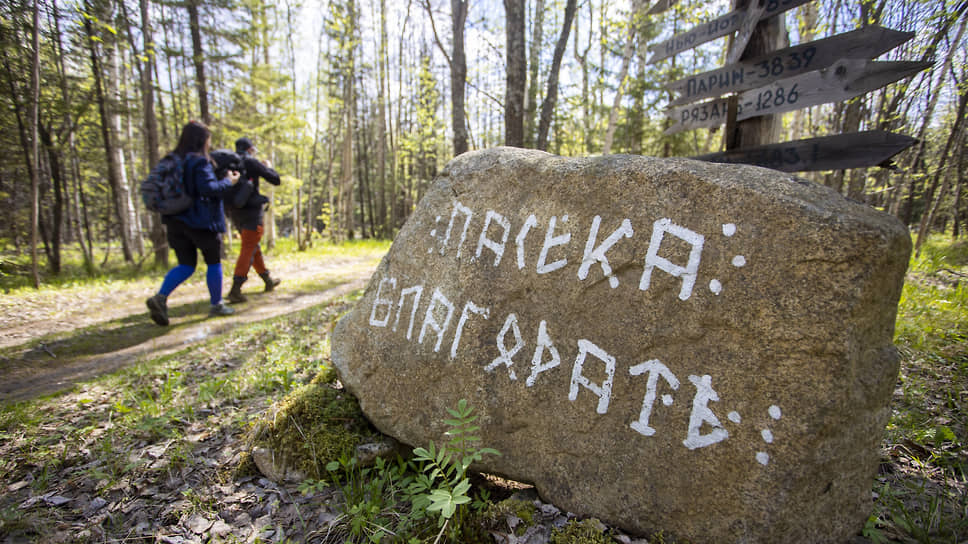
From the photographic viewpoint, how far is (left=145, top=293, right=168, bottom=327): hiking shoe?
510 cm

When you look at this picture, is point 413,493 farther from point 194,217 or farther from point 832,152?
point 194,217

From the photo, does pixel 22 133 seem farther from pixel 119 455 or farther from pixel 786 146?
pixel 786 146

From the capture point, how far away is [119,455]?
108 inches

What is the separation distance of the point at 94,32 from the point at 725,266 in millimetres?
11387

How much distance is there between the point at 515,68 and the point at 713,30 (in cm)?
342

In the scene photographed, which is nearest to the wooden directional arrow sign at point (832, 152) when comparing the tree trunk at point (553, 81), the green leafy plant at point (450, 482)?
the green leafy plant at point (450, 482)

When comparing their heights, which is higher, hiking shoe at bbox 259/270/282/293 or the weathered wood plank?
the weathered wood plank

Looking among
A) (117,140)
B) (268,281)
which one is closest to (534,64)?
(268,281)

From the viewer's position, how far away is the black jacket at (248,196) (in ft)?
19.0

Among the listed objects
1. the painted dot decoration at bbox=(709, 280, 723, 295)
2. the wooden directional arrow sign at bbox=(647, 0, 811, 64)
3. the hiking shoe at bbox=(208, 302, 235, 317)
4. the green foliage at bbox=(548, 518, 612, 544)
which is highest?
the wooden directional arrow sign at bbox=(647, 0, 811, 64)

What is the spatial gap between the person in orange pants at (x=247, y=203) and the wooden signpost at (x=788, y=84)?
5.40 meters

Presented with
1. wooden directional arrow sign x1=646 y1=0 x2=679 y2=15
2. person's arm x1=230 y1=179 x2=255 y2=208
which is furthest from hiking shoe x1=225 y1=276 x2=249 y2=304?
wooden directional arrow sign x1=646 y1=0 x2=679 y2=15

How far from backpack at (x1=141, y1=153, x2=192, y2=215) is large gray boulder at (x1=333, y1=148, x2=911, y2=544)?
3.77 meters

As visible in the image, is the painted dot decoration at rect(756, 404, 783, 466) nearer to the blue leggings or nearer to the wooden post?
the wooden post
